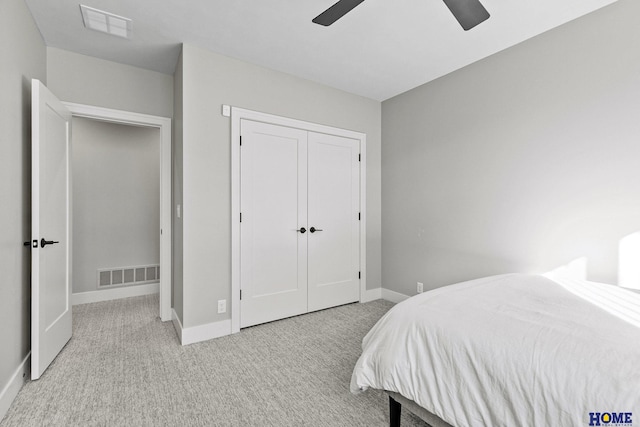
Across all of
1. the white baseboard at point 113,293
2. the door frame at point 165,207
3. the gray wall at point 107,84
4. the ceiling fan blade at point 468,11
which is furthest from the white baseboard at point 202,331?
the ceiling fan blade at point 468,11

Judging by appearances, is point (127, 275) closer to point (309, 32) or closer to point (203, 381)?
point (203, 381)

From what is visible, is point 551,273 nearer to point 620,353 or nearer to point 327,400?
point 620,353

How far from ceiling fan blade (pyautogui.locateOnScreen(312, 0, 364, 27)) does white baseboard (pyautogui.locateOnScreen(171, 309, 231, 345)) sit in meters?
2.55

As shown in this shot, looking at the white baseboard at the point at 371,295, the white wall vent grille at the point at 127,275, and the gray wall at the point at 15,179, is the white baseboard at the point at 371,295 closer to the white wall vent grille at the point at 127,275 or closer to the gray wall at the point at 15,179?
the white wall vent grille at the point at 127,275

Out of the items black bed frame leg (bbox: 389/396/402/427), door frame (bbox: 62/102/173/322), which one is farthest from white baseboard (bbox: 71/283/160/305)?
black bed frame leg (bbox: 389/396/402/427)

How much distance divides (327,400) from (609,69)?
2925 mm

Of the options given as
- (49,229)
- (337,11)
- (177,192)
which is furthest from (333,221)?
(49,229)

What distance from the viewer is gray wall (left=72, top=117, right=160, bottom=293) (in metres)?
3.80

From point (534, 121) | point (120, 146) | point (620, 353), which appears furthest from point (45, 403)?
point (534, 121)

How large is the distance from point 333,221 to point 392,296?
1.23 metres

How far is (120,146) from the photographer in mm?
4047

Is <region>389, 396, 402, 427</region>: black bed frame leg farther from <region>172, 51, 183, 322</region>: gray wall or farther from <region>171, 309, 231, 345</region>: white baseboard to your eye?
<region>172, 51, 183, 322</region>: gray wall

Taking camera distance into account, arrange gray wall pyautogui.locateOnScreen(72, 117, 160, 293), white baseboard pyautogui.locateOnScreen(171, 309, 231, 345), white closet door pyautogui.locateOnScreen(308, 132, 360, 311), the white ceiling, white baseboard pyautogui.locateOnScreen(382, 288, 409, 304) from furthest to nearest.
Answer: gray wall pyautogui.locateOnScreen(72, 117, 160, 293), white baseboard pyautogui.locateOnScreen(382, 288, 409, 304), white closet door pyautogui.locateOnScreen(308, 132, 360, 311), white baseboard pyautogui.locateOnScreen(171, 309, 231, 345), the white ceiling

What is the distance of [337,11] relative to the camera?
1739 mm
